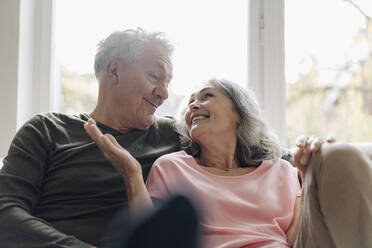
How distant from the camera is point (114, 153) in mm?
1254

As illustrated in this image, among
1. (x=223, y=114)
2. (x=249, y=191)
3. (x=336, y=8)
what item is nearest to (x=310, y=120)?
(x=336, y=8)

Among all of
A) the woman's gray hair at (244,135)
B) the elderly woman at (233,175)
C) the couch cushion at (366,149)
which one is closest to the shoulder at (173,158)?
the elderly woman at (233,175)

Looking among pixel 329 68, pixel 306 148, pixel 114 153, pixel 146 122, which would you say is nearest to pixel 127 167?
pixel 114 153

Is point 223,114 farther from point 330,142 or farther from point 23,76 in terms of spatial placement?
point 23,76

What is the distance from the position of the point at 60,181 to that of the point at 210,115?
0.64 metres

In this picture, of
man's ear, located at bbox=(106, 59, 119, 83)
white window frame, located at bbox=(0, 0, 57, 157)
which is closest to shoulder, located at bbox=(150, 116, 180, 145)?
man's ear, located at bbox=(106, 59, 119, 83)

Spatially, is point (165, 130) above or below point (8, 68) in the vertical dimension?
below

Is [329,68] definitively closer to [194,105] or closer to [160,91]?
[194,105]

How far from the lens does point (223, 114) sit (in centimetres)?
162

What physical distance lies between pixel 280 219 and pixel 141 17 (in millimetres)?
1463

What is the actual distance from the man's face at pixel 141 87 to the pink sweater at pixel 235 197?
0.72ft

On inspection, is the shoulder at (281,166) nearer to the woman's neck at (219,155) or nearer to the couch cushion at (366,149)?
the woman's neck at (219,155)

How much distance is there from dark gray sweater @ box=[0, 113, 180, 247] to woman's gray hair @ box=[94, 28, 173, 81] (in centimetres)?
30

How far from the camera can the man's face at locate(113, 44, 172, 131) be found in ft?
5.22
